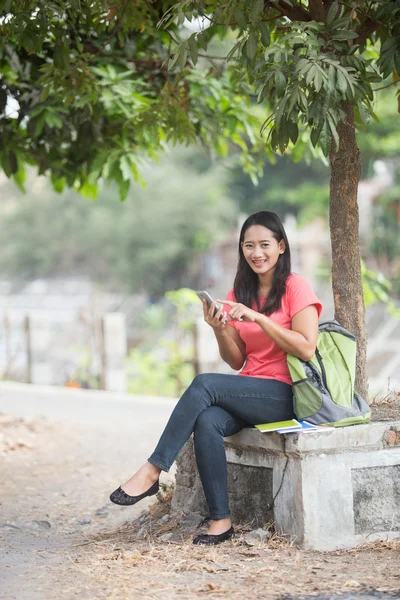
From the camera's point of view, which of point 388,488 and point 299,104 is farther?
point 388,488

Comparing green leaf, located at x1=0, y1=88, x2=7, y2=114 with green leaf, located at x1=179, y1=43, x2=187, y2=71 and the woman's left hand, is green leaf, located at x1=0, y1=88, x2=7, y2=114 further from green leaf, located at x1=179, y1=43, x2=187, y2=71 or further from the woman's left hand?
the woman's left hand

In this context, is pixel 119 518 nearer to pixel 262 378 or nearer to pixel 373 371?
pixel 262 378

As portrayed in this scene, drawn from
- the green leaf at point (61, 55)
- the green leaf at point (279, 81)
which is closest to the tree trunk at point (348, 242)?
the green leaf at point (279, 81)

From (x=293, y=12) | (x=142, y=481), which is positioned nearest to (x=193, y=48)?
(x=293, y=12)

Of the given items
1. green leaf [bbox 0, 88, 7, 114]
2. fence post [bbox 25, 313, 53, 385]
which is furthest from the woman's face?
fence post [bbox 25, 313, 53, 385]

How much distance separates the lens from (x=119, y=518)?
5609 millimetres

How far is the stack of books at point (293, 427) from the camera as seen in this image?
13.2ft

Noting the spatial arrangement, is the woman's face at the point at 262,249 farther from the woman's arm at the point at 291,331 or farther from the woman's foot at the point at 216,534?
the woman's foot at the point at 216,534

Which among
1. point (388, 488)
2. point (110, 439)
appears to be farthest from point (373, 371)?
point (388, 488)

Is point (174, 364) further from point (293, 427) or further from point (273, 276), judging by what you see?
point (293, 427)

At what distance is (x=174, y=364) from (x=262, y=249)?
363 inches

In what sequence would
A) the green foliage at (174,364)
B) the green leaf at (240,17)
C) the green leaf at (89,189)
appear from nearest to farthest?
the green leaf at (240,17), the green leaf at (89,189), the green foliage at (174,364)

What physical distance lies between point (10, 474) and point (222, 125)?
3289 millimetres

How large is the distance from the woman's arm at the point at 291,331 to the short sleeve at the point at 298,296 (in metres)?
0.05
